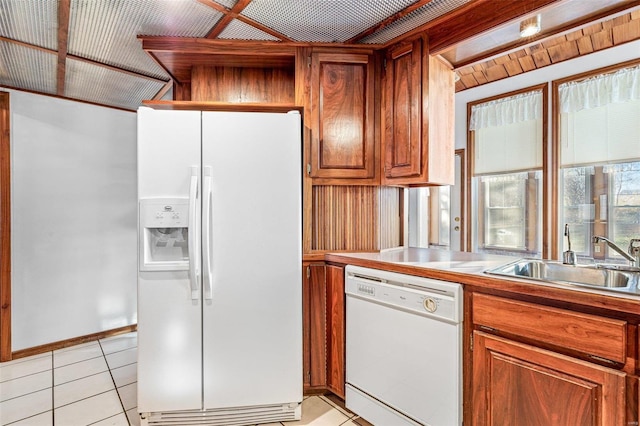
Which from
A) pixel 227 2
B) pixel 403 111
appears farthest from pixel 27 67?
pixel 403 111

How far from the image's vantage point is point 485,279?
1393 millimetres

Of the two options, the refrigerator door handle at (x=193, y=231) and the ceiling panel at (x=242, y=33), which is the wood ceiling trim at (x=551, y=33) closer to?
the ceiling panel at (x=242, y=33)

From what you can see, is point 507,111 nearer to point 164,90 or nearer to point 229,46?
point 229,46

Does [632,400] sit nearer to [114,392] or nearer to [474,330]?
[474,330]

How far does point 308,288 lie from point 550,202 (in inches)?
105

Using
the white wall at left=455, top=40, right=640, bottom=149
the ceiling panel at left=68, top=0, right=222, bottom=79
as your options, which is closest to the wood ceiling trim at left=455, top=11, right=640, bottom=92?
the white wall at left=455, top=40, right=640, bottom=149

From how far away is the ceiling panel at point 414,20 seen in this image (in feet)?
5.75

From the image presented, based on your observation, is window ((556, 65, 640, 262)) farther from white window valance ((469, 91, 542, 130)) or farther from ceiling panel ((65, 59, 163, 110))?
ceiling panel ((65, 59, 163, 110))

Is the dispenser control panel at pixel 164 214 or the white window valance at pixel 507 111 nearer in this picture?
the dispenser control panel at pixel 164 214

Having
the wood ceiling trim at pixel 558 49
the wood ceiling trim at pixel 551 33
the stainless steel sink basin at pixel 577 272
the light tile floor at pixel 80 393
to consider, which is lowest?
the light tile floor at pixel 80 393

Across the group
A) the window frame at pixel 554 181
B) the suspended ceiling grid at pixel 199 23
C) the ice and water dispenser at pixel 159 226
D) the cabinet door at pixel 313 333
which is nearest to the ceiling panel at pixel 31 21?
the suspended ceiling grid at pixel 199 23

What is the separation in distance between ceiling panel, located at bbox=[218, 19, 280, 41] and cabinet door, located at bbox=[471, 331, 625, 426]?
2.01m

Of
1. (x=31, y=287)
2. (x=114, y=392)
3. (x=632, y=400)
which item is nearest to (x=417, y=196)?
(x=632, y=400)

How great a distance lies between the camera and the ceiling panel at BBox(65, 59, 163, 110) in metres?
2.52
